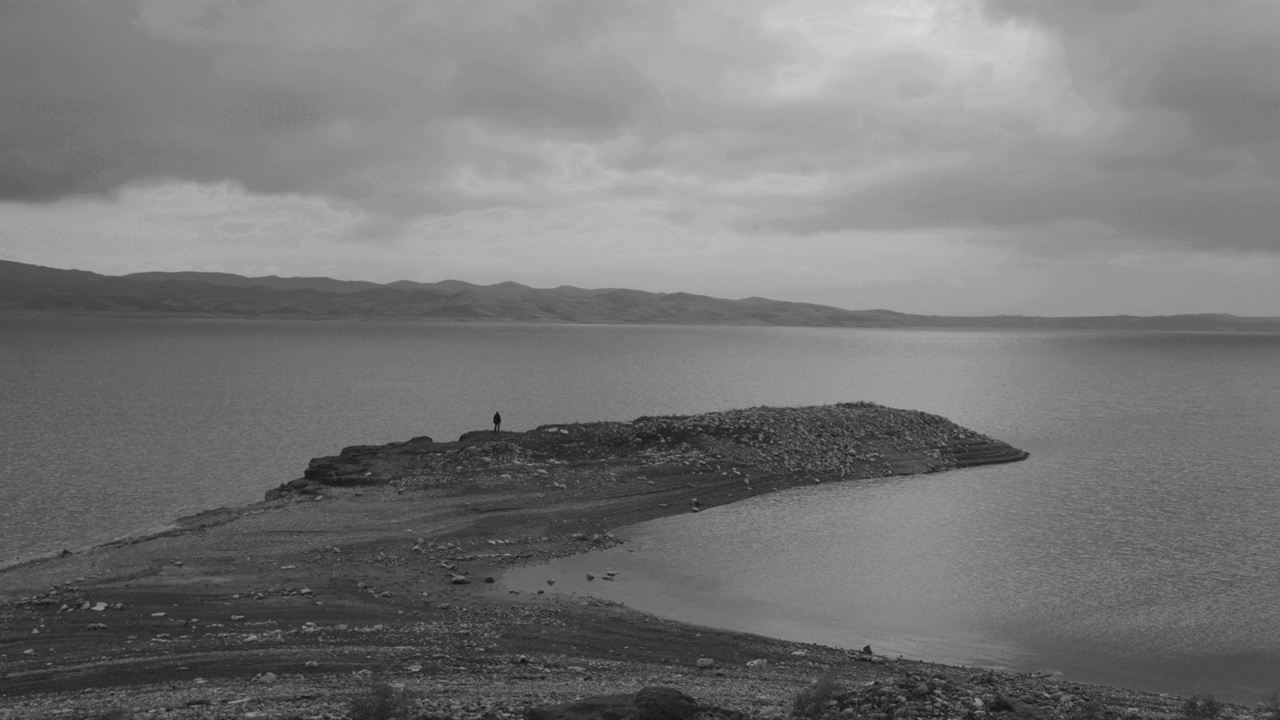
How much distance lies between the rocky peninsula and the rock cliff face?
377 mm

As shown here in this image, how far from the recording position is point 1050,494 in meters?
37.8

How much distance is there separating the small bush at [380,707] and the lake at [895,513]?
33.6 ft

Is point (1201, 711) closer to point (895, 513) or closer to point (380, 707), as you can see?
point (380, 707)

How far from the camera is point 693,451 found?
40312 mm

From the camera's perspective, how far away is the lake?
843 inches

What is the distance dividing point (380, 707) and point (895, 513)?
25.1 meters

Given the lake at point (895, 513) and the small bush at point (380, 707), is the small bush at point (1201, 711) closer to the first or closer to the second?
the lake at point (895, 513)

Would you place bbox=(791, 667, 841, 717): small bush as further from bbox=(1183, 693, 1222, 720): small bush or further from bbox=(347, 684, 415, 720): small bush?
bbox=(347, 684, 415, 720): small bush

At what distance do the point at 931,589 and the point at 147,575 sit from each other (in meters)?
19.6

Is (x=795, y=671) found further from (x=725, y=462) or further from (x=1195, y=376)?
(x=1195, y=376)

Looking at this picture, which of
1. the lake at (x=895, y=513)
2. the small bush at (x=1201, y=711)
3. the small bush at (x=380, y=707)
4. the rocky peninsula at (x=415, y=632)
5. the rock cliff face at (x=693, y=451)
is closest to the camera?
the small bush at (x=380, y=707)

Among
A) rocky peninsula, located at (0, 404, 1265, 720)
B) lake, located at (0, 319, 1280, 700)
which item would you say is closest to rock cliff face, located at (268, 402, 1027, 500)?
rocky peninsula, located at (0, 404, 1265, 720)

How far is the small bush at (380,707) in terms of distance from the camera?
12.5 m

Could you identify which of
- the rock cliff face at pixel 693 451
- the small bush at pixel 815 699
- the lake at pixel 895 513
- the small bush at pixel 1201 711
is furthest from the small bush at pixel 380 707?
the rock cliff face at pixel 693 451
